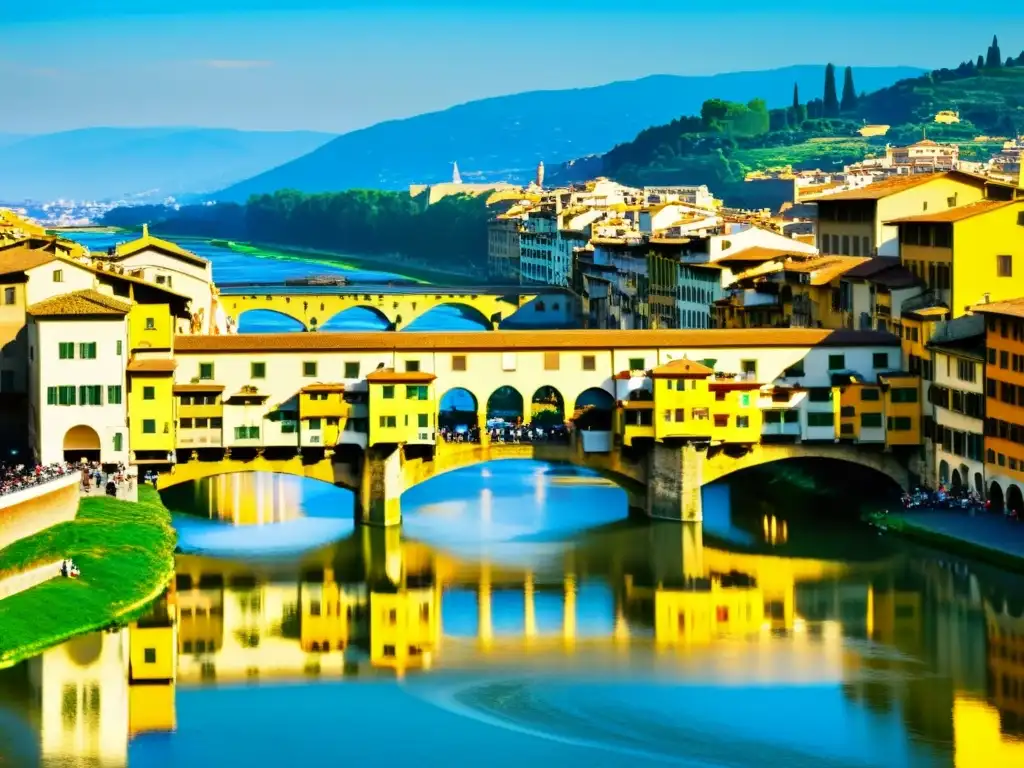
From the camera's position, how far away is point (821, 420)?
53125 mm

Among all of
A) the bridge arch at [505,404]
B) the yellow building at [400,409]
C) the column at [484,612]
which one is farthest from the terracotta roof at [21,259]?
the bridge arch at [505,404]

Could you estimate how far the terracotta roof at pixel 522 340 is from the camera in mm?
52844

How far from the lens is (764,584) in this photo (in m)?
46.0

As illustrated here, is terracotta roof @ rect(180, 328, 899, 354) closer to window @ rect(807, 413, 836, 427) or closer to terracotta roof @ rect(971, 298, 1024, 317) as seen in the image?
window @ rect(807, 413, 836, 427)

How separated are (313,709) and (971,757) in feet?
31.1

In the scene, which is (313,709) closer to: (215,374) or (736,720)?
(736,720)

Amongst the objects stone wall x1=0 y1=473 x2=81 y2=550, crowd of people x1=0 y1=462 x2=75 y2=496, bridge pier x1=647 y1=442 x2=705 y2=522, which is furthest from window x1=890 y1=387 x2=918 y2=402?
stone wall x1=0 y1=473 x2=81 y2=550

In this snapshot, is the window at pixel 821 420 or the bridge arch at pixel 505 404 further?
the bridge arch at pixel 505 404

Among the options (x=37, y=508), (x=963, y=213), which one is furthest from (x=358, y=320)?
(x=37, y=508)

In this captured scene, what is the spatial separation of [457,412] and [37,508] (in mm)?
26808

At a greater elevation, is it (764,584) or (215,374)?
(215,374)

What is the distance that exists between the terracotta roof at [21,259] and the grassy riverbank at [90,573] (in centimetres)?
735

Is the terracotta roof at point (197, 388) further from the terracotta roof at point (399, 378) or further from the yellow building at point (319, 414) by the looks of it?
the terracotta roof at point (399, 378)

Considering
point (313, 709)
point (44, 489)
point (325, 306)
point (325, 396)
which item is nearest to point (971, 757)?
point (313, 709)
